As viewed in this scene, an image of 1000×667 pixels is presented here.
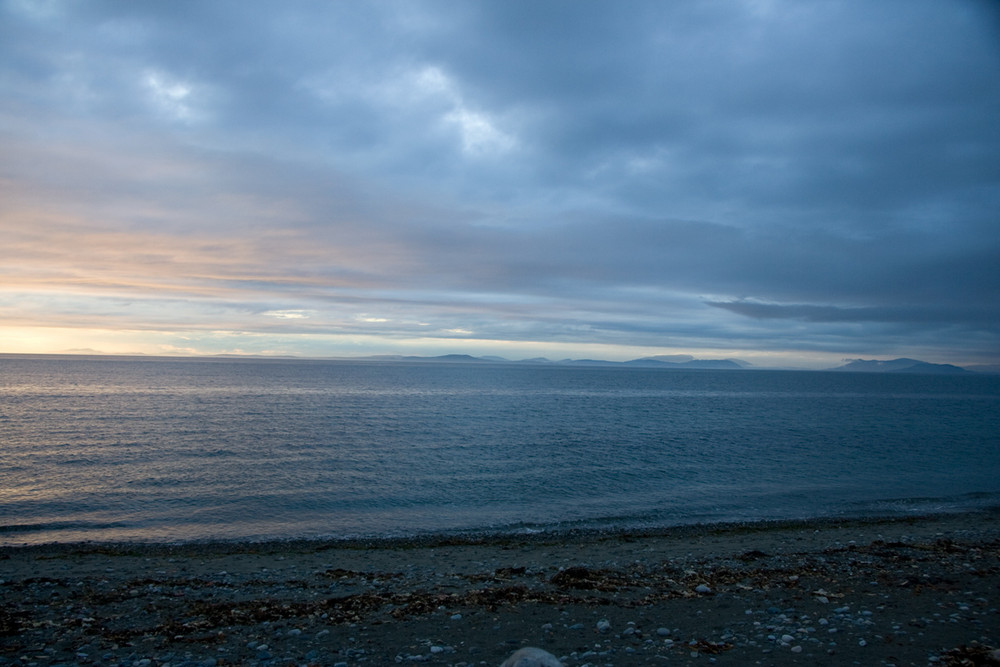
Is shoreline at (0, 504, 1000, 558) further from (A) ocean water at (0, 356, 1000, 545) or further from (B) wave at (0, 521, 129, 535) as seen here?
(B) wave at (0, 521, 129, 535)

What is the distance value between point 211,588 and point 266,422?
4230 cm

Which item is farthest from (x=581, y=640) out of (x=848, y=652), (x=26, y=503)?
(x=26, y=503)

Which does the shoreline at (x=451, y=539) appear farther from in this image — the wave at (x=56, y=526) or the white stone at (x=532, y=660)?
the white stone at (x=532, y=660)

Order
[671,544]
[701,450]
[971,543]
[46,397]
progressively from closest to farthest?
1. [971,543]
2. [671,544]
3. [701,450]
4. [46,397]

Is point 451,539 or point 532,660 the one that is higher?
point 532,660

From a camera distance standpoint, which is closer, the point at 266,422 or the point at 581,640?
the point at 581,640

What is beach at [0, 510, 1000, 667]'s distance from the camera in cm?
907

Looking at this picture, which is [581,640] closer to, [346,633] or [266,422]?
[346,633]

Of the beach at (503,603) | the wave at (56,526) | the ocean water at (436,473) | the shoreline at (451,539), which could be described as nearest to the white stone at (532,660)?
the beach at (503,603)

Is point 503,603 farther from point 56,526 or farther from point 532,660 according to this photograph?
point 56,526

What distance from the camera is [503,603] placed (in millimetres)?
11562

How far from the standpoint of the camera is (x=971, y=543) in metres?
17.4

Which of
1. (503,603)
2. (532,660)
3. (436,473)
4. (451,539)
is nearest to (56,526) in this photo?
(451,539)

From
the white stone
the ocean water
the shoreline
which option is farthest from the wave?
the white stone
